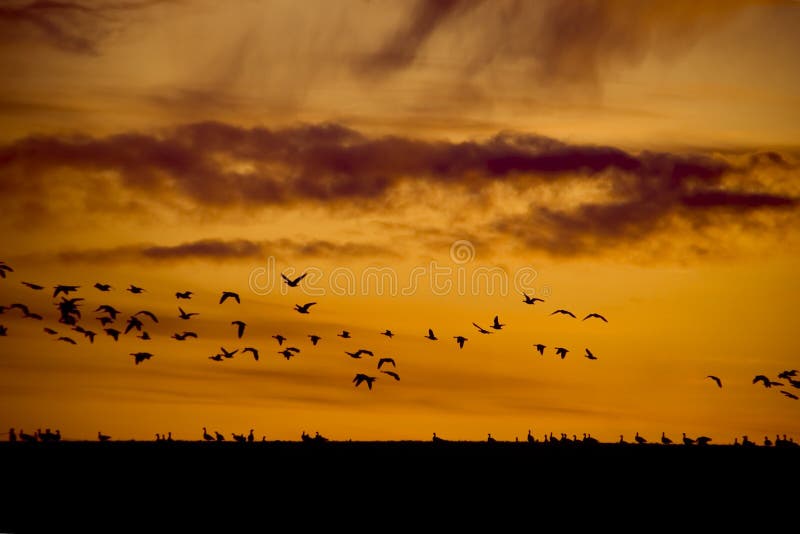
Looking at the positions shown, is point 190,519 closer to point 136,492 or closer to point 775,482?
point 136,492

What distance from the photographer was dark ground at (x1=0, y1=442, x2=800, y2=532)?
111625mm

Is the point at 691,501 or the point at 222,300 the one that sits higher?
the point at 222,300

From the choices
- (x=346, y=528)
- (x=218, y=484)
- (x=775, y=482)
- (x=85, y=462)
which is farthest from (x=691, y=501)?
(x=85, y=462)

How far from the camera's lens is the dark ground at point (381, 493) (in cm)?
11162

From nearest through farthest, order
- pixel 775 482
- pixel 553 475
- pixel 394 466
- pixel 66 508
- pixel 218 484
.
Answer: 1. pixel 66 508
2. pixel 218 484
3. pixel 775 482
4. pixel 553 475
5. pixel 394 466

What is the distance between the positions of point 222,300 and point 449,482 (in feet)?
212

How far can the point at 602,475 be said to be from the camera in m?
161

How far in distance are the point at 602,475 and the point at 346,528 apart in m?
64.8

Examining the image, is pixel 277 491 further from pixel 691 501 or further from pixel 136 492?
pixel 691 501

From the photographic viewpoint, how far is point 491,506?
12256 centimetres

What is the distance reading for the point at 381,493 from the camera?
133 meters

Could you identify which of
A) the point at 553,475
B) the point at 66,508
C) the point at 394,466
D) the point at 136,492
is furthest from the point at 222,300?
the point at 394,466

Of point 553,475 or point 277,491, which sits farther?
point 553,475

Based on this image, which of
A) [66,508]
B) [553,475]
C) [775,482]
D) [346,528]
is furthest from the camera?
[553,475]
